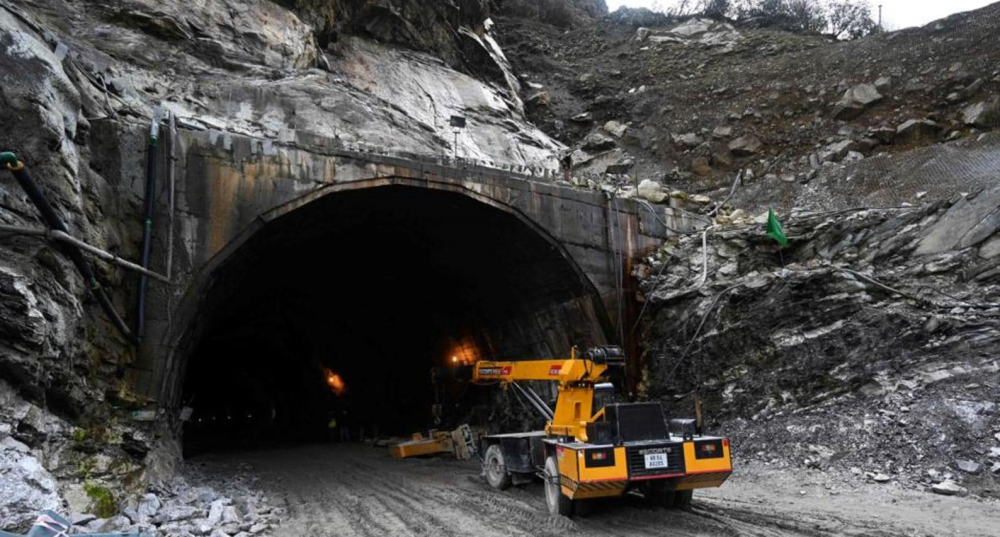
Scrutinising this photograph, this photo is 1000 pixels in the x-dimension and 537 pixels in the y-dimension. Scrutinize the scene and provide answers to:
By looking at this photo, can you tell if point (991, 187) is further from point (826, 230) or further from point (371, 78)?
point (371, 78)

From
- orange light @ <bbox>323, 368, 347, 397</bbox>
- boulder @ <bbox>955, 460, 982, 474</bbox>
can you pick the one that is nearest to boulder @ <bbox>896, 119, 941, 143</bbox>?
boulder @ <bbox>955, 460, 982, 474</bbox>

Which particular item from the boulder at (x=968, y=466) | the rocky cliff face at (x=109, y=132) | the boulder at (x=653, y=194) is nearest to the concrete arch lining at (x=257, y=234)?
the rocky cliff face at (x=109, y=132)

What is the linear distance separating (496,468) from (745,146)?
21220 mm

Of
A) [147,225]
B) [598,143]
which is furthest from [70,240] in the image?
[598,143]

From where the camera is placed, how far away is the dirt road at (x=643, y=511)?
5684 mm

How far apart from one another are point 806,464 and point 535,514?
157 inches

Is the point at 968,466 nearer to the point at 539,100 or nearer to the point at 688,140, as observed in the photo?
the point at 688,140

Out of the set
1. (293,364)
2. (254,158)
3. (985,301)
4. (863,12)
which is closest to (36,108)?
(254,158)

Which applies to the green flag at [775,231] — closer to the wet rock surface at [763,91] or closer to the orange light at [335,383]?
the wet rock surface at [763,91]

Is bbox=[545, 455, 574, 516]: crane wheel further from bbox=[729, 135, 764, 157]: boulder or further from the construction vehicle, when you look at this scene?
bbox=[729, 135, 764, 157]: boulder

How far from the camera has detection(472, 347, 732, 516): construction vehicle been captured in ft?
20.5

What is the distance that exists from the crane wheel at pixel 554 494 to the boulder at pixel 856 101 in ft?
74.3

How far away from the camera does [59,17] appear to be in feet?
49.1

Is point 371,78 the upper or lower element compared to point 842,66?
lower
